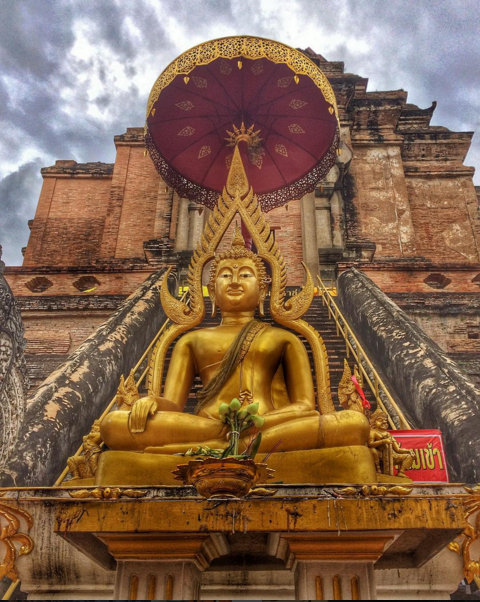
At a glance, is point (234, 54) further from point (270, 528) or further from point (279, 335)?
point (270, 528)

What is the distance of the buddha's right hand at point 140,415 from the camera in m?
3.21

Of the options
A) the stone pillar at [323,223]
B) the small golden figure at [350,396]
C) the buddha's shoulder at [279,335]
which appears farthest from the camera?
the stone pillar at [323,223]

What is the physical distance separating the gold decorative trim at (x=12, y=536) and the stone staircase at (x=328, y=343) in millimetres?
2895

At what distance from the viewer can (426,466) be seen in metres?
4.36

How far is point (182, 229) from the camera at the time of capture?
12.7 metres

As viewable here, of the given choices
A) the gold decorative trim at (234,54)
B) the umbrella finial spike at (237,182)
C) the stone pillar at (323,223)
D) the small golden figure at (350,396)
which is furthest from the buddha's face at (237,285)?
the stone pillar at (323,223)

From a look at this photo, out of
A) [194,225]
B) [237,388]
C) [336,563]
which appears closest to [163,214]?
[194,225]

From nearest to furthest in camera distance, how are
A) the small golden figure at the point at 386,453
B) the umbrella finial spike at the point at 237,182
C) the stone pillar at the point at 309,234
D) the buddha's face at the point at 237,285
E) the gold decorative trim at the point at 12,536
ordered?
the gold decorative trim at the point at 12,536, the small golden figure at the point at 386,453, the buddha's face at the point at 237,285, the umbrella finial spike at the point at 237,182, the stone pillar at the point at 309,234

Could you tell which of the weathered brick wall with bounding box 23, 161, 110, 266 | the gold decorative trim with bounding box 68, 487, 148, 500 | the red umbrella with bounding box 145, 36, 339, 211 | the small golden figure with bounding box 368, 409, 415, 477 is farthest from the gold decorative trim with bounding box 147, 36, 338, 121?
the weathered brick wall with bounding box 23, 161, 110, 266

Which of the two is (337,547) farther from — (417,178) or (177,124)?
(417,178)

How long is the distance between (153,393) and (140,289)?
485 centimetres

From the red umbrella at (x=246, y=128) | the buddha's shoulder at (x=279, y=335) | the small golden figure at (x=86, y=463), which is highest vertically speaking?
the red umbrella at (x=246, y=128)

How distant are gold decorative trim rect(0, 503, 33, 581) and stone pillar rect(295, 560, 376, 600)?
1.46m

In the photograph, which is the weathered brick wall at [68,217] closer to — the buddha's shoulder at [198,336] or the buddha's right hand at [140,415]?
the buddha's shoulder at [198,336]
